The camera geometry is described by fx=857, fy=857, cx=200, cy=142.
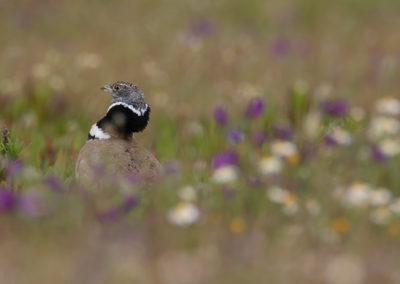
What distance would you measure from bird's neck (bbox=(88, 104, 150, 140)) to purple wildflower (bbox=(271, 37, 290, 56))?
4788mm

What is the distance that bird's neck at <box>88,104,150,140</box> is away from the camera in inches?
205

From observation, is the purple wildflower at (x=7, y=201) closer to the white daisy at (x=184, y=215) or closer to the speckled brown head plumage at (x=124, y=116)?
the white daisy at (x=184, y=215)

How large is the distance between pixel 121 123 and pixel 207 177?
83 centimetres

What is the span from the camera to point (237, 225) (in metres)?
3.76

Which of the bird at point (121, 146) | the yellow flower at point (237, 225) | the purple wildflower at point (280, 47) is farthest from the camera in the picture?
the purple wildflower at point (280, 47)

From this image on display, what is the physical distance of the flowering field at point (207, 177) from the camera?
134 inches

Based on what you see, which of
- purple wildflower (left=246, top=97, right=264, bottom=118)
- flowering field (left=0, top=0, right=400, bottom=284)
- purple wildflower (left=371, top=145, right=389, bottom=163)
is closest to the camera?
Result: flowering field (left=0, top=0, right=400, bottom=284)

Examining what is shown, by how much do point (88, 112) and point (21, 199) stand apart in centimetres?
402

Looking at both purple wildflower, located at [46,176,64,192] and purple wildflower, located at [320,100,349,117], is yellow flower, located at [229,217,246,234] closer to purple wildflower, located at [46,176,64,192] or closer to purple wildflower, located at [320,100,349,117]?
purple wildflower, located at [46,176,64,192]

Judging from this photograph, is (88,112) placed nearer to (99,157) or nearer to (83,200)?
(99,157)

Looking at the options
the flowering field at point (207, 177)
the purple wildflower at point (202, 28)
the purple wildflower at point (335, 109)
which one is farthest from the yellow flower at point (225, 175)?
the purple wildflower at point (202, 28)

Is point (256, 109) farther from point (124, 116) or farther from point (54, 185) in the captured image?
point (54, 185)

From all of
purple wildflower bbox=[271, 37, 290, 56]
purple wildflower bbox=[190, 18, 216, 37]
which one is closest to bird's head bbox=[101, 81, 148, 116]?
purple wildflower bbox=[271, 37, 290, 56]

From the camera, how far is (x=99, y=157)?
4891 millimetres
